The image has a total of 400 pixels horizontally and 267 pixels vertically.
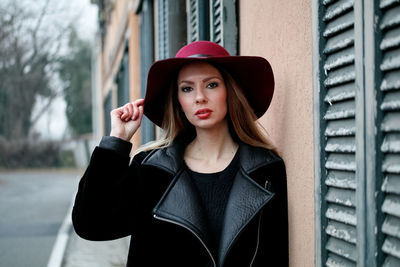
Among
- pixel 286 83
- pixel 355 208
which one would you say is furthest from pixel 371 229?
pixel 286 83

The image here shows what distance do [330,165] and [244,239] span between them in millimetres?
578

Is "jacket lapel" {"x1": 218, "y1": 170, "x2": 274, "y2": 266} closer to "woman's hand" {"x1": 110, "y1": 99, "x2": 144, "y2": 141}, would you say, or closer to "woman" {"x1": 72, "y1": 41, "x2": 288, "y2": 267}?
"woman" {"x1": 72, "y1": 41, "x2": 288, "y2": 267}

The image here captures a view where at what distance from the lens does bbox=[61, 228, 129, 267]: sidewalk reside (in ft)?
17.2

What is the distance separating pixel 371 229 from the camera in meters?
1.22

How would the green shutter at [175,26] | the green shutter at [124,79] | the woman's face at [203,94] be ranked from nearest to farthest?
the woman's face at [203,94] < the green shutter at [175,26] < the green shutter at [124,79]

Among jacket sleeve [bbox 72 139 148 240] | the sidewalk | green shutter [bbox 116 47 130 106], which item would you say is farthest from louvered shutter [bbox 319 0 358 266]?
green shutter [bbox 116 47 130 106]

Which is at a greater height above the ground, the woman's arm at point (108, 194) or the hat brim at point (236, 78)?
the hat brim at point (236, 78)

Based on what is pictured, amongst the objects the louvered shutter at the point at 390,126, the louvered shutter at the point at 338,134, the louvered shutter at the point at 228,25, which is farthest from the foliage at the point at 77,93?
the louvered shutter at the point at 390,126

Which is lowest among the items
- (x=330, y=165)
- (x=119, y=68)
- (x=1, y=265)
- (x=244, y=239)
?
(x=1, y=265)

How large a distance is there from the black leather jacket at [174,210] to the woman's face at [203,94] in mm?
192

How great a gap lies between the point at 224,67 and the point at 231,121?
0.86ft

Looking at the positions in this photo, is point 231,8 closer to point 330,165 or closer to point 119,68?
point 330,165

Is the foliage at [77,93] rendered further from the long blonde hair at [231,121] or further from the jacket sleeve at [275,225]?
the jacket sleeve at [275,225]

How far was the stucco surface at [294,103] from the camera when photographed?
5.88 ft
